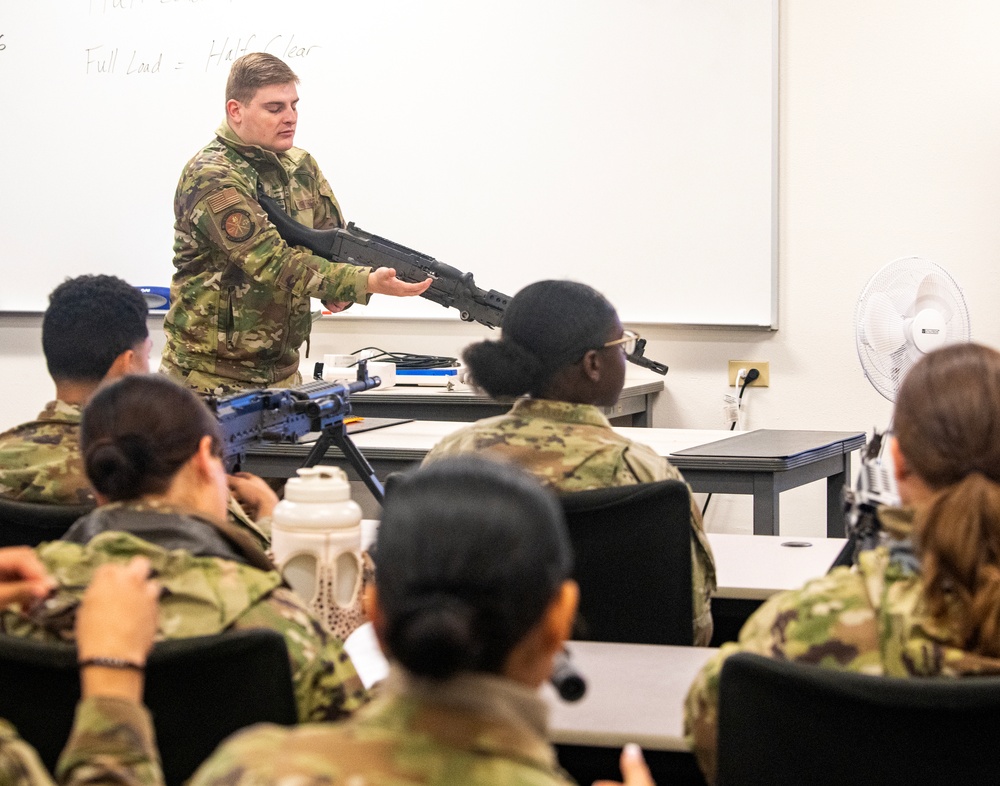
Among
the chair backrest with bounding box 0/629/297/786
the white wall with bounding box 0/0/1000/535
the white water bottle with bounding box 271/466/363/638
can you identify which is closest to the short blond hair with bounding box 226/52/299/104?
the white wall with bounding box 0/0/1000/535

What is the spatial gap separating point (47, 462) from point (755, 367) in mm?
2810

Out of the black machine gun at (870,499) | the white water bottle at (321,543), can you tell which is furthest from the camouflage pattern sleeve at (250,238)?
the black machine gun at (870,499)

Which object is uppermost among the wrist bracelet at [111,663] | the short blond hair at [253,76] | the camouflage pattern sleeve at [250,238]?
the short blond hair at [253,76]

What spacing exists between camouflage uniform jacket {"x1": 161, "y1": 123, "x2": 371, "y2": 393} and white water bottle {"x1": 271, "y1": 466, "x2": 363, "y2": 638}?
1.95 m

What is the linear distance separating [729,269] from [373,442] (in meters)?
1.69

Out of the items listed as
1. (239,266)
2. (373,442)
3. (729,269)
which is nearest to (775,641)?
(373,442)

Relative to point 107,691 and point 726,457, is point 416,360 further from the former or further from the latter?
point 107,691

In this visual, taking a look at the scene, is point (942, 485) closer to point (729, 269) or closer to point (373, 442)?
point (373, 442)

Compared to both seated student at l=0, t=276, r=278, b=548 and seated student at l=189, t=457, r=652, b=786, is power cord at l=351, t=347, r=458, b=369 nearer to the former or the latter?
seated student at l=0, t=276, r=278, b=548

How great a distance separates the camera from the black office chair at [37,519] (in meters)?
1.82

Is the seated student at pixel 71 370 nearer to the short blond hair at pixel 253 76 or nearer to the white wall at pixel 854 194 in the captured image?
the short blond hair at pixel 253 76

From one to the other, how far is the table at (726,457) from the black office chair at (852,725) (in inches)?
69.2

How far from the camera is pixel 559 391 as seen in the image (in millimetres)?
2090

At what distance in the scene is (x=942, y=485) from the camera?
1.18 m
